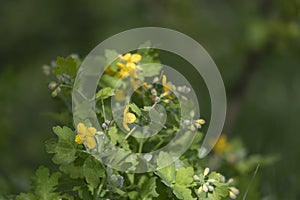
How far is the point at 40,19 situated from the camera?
384cm

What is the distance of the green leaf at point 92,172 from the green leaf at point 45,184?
117 mm

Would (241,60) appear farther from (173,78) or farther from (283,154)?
(173,78)

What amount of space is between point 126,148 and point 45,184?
0.66 feet

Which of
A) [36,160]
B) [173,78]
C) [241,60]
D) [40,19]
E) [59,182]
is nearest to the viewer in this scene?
[59,182]

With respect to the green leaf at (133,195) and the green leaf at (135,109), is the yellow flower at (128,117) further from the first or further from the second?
the green leaf at (133,195)

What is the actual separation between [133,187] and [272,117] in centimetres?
191

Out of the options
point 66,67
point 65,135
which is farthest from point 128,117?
point 66,67

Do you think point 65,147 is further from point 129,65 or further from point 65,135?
point 129,65

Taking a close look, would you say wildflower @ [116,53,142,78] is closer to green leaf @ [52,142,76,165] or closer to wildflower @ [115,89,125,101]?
wildflower @ [115,89,125,101]

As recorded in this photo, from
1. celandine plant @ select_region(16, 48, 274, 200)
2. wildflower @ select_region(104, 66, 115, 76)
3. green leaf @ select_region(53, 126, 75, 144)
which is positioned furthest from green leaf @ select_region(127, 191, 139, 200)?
wildflower @ select_region(104, 66, 115, 76)

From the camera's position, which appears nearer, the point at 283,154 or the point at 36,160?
the point at 283,154

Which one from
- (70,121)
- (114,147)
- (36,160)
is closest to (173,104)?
(114,147)

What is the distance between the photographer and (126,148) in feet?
4.26

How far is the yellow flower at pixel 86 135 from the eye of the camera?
3.96 feet
